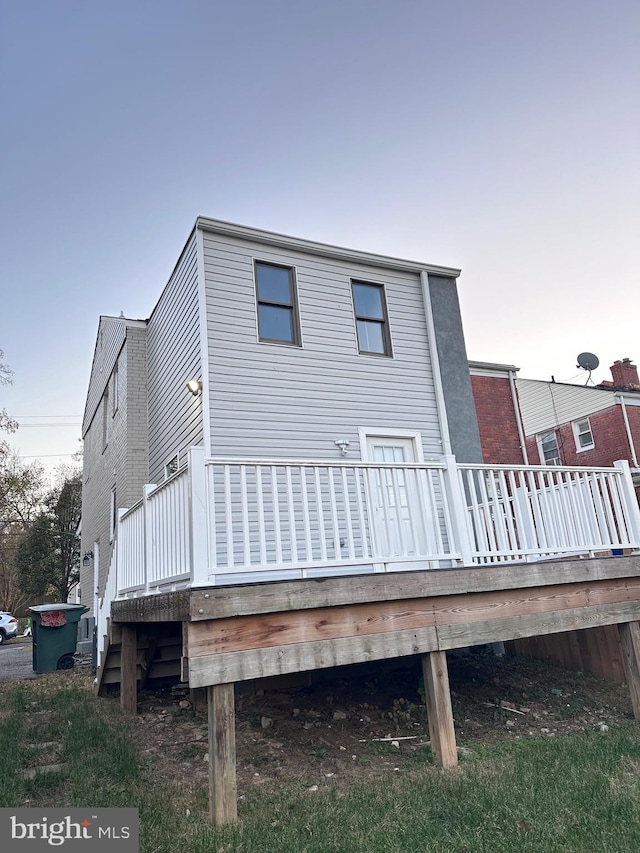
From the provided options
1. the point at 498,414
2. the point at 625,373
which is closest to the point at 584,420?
the point at 625,373

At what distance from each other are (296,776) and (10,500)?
27.2 m

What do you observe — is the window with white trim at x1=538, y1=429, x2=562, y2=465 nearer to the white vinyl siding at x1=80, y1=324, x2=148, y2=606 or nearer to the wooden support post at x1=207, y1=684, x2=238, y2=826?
the white vinyl siding at x1=80, y1=324, x2=148, y2=606

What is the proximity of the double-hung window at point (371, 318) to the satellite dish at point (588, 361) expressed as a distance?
11.5 meters

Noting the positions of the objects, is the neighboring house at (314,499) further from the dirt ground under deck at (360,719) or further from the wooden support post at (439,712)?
the dirt ground under deck at (360,719)

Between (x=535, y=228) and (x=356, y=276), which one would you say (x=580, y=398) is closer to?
(x=535, y=228)

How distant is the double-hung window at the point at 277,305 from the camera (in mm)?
8180

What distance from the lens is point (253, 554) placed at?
6789 millimetres

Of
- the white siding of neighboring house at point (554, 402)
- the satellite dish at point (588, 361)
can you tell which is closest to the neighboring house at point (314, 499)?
the white siding of neighboring house at point (554, 402)

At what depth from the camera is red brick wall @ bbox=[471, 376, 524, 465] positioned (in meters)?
11.6

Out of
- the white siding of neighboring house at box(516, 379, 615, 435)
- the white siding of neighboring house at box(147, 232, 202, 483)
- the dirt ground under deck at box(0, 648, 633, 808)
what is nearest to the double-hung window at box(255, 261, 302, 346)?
the white siding of neighboring house at box(147, 232, 202, 483)

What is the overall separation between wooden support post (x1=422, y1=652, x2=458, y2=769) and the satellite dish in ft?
52.2

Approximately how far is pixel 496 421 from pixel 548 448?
8.20m

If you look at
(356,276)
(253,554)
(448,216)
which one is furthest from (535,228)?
(253,554)

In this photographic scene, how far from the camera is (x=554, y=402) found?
1869cm
